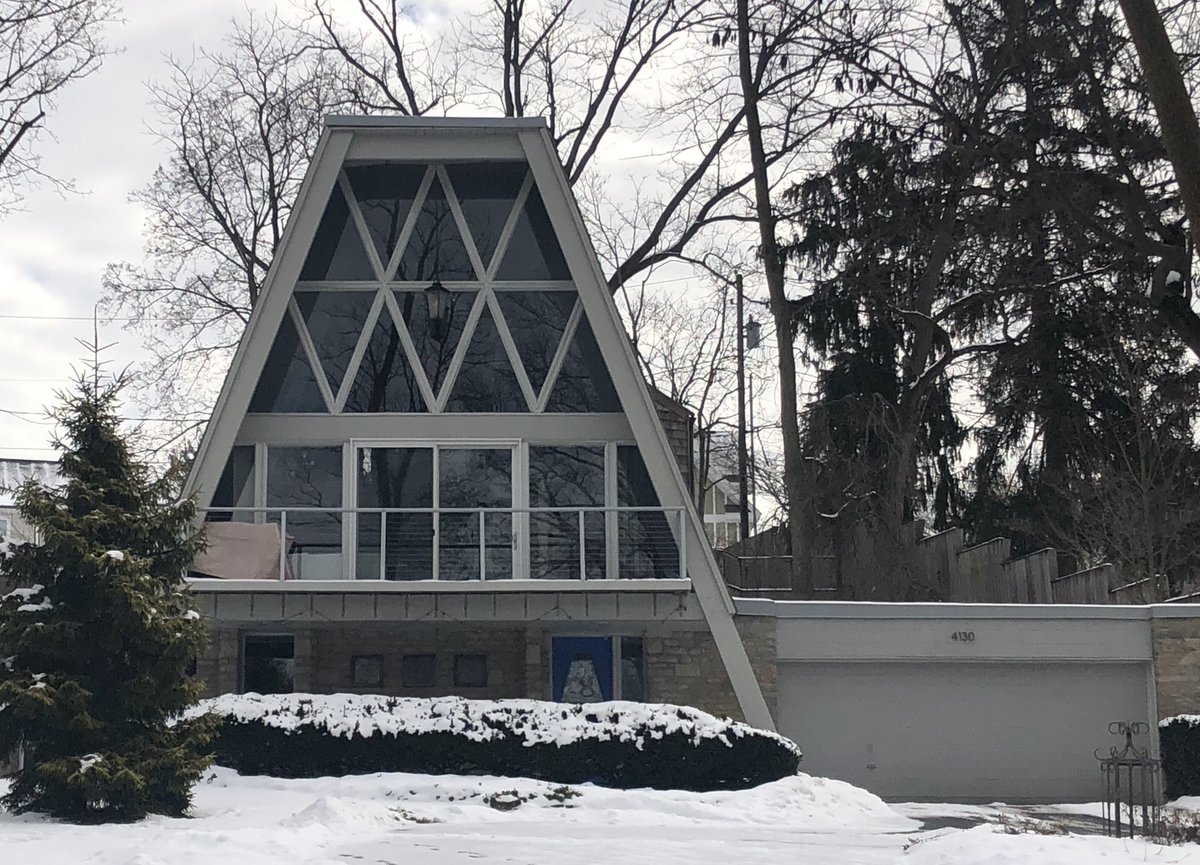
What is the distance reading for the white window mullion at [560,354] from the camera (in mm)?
Answer: 21203

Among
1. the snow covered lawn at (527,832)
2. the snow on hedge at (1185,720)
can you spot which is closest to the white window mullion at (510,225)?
the snow covered lawn at (527,832)

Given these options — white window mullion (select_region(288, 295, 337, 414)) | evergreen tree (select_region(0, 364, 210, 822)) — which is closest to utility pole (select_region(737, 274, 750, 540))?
white window mullion (select_region(288, 295, 337, 414))

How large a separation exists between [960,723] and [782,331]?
8.86m

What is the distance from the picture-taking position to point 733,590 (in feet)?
84.9

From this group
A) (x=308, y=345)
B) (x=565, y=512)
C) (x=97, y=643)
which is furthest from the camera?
(x=308, y=345)

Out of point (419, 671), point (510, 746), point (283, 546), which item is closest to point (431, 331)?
point (283, 546)

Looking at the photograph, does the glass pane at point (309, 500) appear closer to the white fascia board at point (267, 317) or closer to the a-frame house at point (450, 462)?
the a-frame house at point (450, 462)

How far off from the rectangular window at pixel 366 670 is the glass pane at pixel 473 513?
7.65 ft

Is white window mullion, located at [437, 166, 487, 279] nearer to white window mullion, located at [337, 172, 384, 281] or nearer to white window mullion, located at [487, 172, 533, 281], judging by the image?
white window mullion, located at [487, 172, 533, 281]

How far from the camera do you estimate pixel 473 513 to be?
20562mm

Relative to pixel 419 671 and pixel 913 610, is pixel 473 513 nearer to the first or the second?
pixel 419 671

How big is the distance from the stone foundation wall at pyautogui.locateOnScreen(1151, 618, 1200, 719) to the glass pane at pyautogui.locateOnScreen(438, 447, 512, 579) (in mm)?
10116

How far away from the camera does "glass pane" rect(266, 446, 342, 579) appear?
20562 mm

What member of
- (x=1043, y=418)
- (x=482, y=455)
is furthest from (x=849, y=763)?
(x=1043, y=418)
